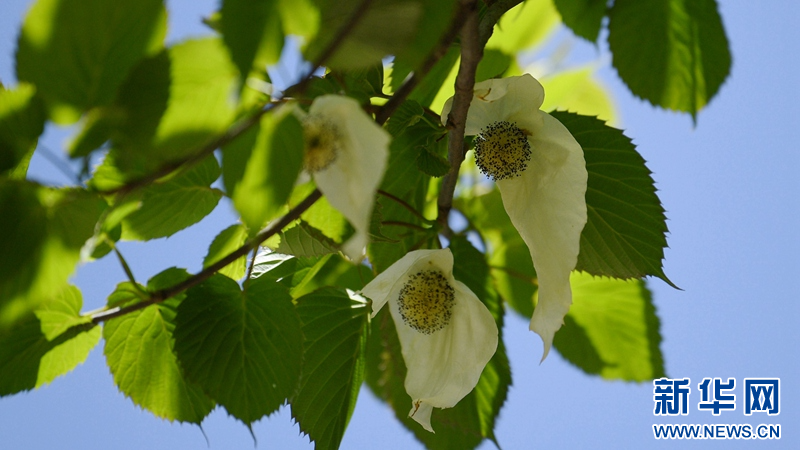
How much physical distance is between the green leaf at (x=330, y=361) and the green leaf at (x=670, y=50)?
0.23 m

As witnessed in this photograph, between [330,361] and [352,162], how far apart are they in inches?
9.1

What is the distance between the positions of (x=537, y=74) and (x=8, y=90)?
395 mm

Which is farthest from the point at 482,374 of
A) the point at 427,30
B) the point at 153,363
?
the point at 427,30

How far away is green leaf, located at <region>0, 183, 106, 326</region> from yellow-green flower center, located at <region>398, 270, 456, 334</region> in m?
0.16

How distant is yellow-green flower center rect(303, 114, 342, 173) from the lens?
196 mm

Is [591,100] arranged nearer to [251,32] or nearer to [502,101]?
[502,101]

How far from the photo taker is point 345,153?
194mm

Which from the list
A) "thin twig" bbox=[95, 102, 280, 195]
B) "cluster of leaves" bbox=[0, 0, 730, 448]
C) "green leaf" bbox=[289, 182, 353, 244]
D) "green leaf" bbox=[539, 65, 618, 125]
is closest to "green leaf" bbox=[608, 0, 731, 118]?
"cluster of leaves" bbox=[0, 0, 730, 448]

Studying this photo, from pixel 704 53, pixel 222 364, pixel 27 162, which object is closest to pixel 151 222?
pixel 222 364

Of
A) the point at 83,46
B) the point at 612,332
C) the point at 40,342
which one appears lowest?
the point at 612,332

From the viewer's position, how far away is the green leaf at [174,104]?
176 millimetres

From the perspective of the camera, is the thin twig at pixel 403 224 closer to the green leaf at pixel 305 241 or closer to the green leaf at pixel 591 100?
the green leaf at pixel 305 241

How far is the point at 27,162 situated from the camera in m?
0.20

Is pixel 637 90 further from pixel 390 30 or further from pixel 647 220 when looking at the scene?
pixel 390 30
